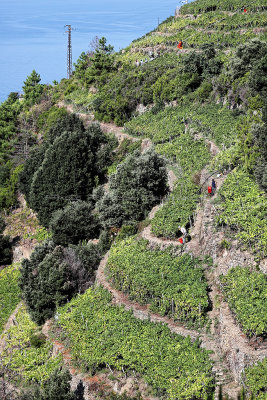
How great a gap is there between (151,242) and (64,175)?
18.0m

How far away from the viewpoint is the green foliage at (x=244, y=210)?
27.0 m

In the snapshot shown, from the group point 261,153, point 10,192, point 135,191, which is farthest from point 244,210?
point 10,192

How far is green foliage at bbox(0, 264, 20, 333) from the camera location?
135 feet

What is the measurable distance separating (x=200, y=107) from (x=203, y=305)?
30496 millimetres

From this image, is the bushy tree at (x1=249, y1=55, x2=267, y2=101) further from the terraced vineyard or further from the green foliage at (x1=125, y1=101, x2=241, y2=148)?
the terraced vineyard

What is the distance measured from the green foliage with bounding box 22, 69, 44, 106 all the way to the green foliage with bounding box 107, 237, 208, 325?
58477mm

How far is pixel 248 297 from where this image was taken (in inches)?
955

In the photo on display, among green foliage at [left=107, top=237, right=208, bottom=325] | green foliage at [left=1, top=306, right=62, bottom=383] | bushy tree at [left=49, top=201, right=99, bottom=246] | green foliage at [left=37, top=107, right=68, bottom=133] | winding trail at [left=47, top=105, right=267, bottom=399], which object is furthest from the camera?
green foliage at [left=37, top=107, right=68, bottom=133]

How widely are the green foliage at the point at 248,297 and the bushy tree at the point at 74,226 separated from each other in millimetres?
18577

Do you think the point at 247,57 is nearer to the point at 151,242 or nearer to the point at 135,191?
the point at 135,191

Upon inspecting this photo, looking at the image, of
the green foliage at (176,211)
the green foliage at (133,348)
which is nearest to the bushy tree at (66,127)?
the green foliage at (176,211)

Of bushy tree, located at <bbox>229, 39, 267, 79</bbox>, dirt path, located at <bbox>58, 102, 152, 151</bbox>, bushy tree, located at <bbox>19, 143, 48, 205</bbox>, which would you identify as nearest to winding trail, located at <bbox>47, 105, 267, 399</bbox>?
dirt path, located at <bbox>58, 102, 152, 151</bbox>

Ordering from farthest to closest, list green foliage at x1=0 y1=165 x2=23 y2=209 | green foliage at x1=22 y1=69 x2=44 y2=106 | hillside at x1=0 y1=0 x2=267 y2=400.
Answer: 1. green foliage at x1=22 y1=69 x2=44 y2=106
2. green foliage at x1=0 y1=165 x2=23 y2=209
3. hillside at x1=0 y1=0 x2=267 y2=400

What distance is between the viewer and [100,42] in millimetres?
81875
